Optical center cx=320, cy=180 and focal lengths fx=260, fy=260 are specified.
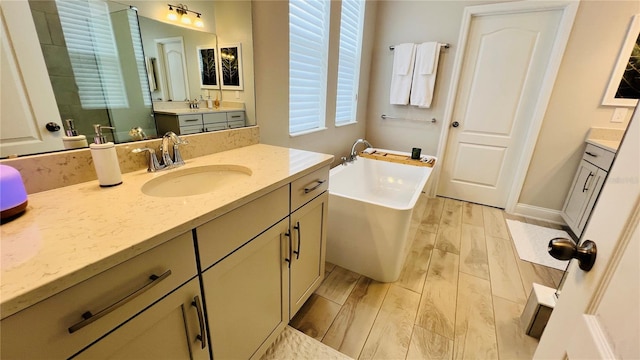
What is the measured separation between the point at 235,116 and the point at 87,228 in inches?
41.5

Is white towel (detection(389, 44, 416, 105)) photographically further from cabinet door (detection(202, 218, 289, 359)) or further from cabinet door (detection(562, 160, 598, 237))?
cabinet door (detection(202, 218, 289, 359))

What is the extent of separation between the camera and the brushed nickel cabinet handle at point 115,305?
52cm

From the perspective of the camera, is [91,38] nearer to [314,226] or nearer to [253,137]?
[253,137]

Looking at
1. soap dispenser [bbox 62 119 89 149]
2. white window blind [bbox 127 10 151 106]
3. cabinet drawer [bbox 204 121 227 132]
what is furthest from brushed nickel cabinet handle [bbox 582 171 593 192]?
soap dispenser [bbox 62 119 89 149]

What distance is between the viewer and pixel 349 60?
2.82 m

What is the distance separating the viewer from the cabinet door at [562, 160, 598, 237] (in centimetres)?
225

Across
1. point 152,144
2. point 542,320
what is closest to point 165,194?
point 152,144

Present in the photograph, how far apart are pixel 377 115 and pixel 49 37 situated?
3.11 m

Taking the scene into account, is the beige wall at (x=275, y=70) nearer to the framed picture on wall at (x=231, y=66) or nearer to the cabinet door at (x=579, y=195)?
the framed picture on wall at (x=231, y=66)

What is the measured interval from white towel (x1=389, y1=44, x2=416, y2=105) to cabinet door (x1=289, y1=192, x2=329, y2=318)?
87.0 inches

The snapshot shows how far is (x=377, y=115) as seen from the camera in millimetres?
3453

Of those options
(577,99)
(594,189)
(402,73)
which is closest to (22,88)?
(402,73)

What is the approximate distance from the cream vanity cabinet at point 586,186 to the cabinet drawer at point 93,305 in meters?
2.95

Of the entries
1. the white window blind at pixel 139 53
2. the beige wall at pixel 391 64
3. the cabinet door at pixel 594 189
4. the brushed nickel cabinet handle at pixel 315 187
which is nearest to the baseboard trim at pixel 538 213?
the cabinet door at pixel 594 189
